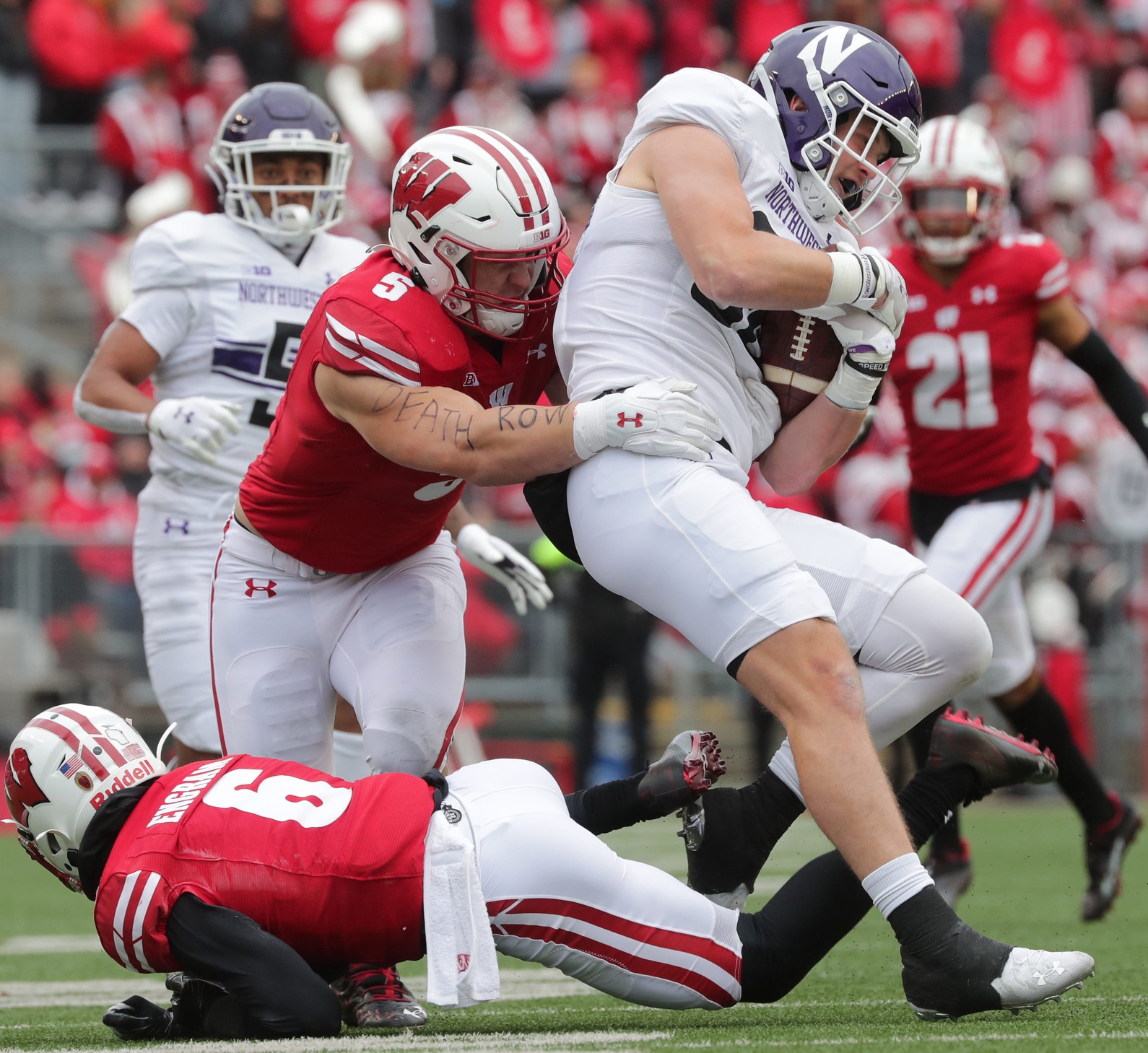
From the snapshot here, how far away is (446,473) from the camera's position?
341cm

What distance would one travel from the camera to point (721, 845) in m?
3.53

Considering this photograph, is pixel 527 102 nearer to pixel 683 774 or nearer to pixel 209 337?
pixel 209 337

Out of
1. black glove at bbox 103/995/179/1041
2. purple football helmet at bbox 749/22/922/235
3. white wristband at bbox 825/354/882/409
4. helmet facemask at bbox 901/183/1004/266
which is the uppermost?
purple football helmet at bbox 749/22/922/235

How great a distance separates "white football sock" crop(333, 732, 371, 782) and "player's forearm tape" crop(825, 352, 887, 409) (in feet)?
5.62

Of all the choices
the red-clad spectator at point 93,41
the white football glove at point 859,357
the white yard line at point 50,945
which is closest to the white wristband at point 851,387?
the white football glove at point 859,357

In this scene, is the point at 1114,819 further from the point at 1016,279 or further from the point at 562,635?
the point at 562,635

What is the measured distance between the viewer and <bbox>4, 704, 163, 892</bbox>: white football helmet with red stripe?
10.9 feet

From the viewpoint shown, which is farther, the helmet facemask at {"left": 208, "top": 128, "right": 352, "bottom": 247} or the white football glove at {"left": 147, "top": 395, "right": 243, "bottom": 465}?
the helmet facemask at {"left": 208, "top": 128, "right": 352, "bottom": 247}

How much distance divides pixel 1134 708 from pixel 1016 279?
4.98m

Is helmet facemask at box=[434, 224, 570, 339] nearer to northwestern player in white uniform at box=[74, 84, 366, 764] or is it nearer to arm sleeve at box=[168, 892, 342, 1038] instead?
arm sleeve at box=[168, 892, 342, 1038]

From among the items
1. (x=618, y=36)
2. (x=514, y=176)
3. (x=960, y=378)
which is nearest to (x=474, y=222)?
(x=514, y=176)

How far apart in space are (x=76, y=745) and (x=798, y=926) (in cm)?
140

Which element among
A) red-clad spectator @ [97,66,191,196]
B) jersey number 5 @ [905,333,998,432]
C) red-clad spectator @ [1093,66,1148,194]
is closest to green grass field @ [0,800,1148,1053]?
jersey number 5 @ [905,333,998,432]

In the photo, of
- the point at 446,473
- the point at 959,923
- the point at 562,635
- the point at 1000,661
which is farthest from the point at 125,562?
the point at 959,923
